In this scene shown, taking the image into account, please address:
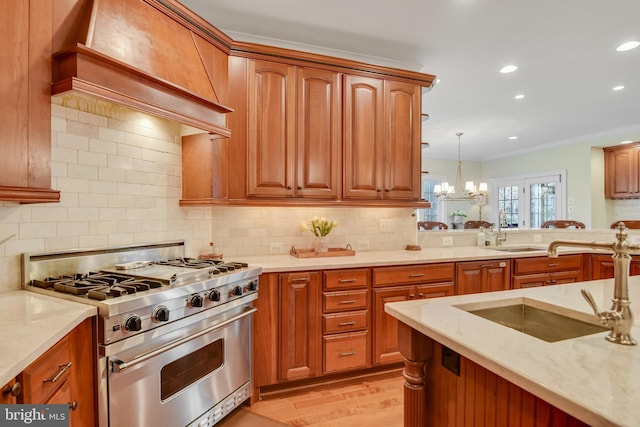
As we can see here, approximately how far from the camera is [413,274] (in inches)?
104

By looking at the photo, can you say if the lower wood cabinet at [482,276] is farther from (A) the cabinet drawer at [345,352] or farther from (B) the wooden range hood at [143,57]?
(B) the wooden range hood at [143,57]

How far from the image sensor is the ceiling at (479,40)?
234 centimetres

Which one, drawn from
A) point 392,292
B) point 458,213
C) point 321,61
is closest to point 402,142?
point 321,61

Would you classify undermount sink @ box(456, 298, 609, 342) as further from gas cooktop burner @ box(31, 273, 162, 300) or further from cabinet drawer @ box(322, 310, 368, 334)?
gas cooktop burner @ box(31, 273, 162, 300)

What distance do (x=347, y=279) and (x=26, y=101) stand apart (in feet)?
6.43

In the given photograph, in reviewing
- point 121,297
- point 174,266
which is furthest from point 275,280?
point 121,297

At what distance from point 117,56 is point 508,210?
27.3ft

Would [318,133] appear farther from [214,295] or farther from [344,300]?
[214,295]

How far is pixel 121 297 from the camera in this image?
1420mm

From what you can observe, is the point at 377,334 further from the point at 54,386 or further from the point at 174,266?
the point at 54,386

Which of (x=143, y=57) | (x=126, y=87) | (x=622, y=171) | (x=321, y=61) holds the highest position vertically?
(x=321, y=61)

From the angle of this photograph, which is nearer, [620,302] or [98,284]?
[620,302]

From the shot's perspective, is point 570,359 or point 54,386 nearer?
point 570,359

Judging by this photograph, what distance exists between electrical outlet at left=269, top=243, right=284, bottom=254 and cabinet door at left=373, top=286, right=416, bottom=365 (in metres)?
0.87
